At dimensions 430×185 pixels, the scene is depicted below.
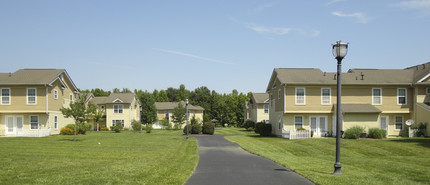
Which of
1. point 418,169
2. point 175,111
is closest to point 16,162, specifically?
point 418,169

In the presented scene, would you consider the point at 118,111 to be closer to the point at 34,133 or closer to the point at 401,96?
the point at 34,133

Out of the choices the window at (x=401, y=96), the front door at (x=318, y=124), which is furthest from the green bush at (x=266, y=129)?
the window at (x=401, y=96)

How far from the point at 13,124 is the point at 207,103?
70.5 meters

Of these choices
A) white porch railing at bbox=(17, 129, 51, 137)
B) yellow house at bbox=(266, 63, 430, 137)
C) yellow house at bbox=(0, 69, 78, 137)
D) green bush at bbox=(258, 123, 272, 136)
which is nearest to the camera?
yellow house at bbox=(266, 63, 430, 137)

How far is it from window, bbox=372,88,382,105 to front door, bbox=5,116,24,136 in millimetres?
37025

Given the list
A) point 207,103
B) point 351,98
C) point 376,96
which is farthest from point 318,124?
point 207,103

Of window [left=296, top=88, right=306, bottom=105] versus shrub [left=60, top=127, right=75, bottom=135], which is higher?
window [left=296, top=88, right=306, bottom=105]

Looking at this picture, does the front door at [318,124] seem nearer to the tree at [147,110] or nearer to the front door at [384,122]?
the front door at [384,122]

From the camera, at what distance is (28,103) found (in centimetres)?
3747

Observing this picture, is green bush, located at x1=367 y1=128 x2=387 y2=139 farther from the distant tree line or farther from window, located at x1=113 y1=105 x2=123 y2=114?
the distant tree line

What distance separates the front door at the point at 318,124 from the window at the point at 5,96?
104ft

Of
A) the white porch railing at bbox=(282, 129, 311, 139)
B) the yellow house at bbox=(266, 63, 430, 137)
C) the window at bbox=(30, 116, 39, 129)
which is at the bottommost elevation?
the white porch railing at bbox=(282, 129, 311, 139)

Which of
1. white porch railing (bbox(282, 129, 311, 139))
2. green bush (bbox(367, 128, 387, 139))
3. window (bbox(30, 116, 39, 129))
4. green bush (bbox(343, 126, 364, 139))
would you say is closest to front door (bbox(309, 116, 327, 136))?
white porch railing (bbox(282, 129, 311, 139))

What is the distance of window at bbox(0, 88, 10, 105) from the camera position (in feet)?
123
